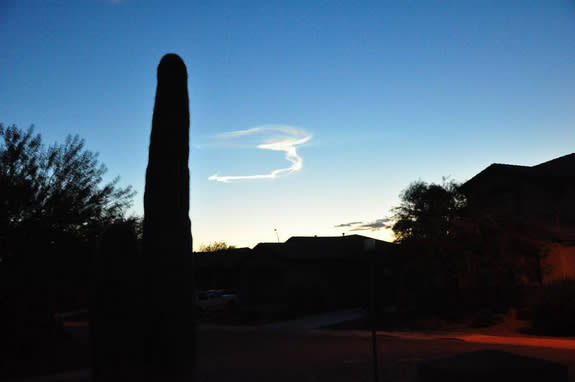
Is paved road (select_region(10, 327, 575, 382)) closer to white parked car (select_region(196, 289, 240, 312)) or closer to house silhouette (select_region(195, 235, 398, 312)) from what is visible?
white parked car (select_region(196, 289, 240, 312))

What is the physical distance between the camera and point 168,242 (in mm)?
8570

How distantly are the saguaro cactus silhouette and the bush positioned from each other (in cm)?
1502

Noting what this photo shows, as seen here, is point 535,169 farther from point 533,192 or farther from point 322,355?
point 322,355

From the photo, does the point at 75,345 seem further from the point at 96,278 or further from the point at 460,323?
the point at 460,323

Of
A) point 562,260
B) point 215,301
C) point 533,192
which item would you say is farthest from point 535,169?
point 215,301

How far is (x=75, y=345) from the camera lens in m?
19.3

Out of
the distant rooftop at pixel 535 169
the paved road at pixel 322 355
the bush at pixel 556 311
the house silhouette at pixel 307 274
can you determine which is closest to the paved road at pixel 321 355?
the paved road at pixel 322 355

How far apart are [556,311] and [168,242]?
15904 millimetres

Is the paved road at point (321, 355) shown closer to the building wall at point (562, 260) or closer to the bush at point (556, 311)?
the bush at point (556, 311)

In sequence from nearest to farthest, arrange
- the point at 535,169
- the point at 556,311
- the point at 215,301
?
the point at 556,311, the point at 535,169, the point at 215,301

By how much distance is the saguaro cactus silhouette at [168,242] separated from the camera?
8.13 meters

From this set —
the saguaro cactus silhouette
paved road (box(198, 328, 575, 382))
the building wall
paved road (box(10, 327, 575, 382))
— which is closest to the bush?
paved road (box(10, 327, 575, 382))

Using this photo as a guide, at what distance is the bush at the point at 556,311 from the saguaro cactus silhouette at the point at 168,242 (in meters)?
15.0

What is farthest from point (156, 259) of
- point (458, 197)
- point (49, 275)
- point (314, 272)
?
point (458, 197)
